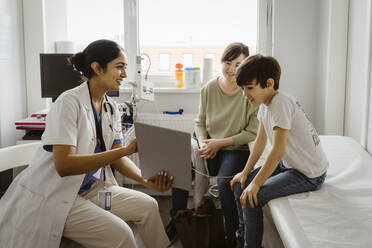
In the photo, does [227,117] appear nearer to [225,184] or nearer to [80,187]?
[225,184]

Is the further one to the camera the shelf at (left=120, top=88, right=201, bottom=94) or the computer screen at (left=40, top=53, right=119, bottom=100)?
the shelf at (left=120, top=88, right=201, bottom=94)

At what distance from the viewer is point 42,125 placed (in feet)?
7.24

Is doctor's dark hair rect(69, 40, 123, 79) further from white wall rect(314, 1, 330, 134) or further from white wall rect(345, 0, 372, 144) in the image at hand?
white wall rect(314, 1, 330, 134)

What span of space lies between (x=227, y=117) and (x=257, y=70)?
712 millimetres

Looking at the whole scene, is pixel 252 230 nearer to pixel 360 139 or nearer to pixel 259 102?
pixel 259 102

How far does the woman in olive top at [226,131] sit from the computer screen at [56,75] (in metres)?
0.91

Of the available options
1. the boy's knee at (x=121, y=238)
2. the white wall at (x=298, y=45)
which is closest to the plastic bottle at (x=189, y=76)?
the white wall at (x=298, y=45)

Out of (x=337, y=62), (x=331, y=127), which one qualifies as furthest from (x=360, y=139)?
(x=337, y=62)

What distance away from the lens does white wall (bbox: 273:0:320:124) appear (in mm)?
2621

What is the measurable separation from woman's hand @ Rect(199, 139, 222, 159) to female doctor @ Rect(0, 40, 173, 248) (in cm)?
59

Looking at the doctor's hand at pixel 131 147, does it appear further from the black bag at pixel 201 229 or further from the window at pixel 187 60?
the window at pixel 187 60

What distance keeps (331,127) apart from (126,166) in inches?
56.4

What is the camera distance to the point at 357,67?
2.14m

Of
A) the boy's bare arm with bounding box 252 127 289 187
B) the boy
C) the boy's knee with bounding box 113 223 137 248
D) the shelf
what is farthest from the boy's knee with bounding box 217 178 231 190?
the shelf
